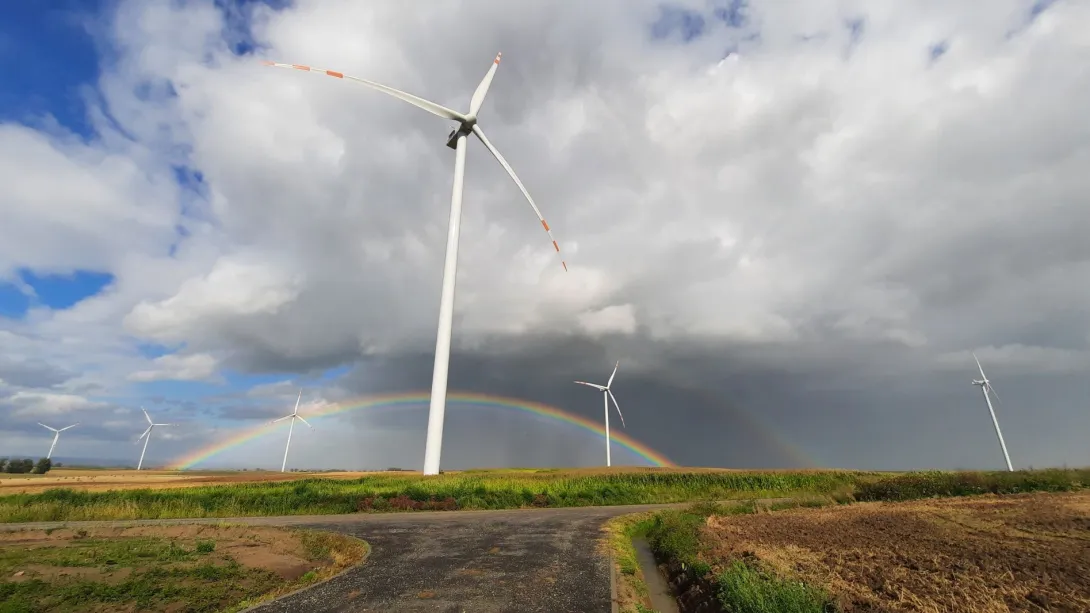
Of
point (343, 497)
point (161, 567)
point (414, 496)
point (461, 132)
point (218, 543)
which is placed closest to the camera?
point (161, 567)

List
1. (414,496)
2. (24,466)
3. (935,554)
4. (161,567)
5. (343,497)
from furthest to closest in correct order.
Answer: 1. (24,466)
2. (414,496)
3. (343,497)
4. (161,567)
5. (935,554)

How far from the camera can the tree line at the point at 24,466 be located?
373 feet

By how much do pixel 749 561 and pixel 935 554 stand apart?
533 cm

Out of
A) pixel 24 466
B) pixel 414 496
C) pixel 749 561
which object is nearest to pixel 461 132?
pixel 414 496

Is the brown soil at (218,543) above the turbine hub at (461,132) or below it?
below

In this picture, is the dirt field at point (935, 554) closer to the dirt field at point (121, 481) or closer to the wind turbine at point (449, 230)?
the wind turbine at point (449, 230)

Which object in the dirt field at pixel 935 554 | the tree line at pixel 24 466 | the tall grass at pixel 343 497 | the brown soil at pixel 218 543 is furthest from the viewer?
the tree line at pixel 24 466

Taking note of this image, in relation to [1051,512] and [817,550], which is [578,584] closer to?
[817,550]

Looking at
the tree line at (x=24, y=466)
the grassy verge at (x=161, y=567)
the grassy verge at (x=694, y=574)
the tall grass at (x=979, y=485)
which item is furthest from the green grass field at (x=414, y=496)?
the tree line at (x=24, y=466)

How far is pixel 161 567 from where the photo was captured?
54.8 ft

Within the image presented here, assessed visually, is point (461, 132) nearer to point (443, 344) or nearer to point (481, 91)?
point (481, 91)

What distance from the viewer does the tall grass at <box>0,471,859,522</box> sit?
114 feet

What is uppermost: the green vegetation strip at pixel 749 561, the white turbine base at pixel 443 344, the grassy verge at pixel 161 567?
the white turbine base at pixel 443 344

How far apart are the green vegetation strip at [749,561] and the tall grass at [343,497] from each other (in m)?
6.09
